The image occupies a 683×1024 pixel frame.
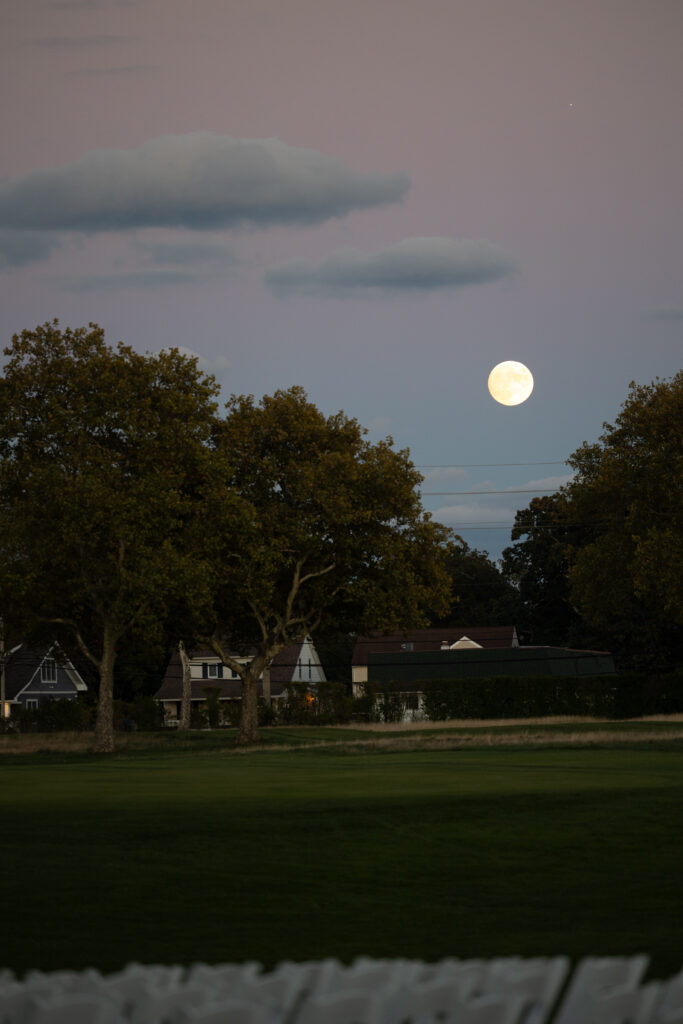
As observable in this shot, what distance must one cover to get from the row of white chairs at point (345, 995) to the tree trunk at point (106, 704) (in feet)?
134

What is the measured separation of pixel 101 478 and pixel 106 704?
9.03 m

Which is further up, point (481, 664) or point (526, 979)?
point (481, 664)

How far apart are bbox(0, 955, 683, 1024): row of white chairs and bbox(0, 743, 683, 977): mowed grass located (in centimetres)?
515

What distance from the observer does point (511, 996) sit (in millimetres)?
4410

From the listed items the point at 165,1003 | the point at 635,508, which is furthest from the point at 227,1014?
the point at 635,508

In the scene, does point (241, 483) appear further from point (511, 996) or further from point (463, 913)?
point (511, 996)

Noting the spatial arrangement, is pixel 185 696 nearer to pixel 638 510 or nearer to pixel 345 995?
pixel 638 510

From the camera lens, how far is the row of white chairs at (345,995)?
4230mm

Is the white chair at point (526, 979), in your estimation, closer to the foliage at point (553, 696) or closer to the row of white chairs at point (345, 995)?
the row of white chairs at point (345, 995)

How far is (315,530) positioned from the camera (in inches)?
1844

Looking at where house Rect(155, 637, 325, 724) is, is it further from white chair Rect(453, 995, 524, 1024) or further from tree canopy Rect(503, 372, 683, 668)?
white chair Rect(453, 995, 524, 1024)

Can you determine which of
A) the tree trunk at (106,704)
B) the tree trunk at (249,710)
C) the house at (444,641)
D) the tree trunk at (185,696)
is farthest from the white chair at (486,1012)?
the house at (444,641)

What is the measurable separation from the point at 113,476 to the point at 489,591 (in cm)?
8336

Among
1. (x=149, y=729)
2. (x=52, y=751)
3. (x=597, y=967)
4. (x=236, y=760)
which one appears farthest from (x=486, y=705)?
(x=597, y=967)
